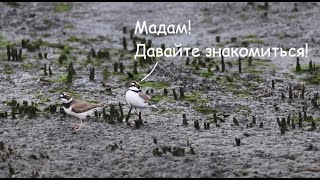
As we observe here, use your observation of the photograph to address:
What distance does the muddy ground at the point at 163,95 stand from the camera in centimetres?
1024

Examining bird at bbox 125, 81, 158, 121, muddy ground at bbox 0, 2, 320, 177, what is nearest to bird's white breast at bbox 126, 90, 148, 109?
bird at bbox 125, 81, 158, 121

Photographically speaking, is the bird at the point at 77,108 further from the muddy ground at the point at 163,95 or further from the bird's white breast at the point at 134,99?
the bird's white breast at the point at 134,99

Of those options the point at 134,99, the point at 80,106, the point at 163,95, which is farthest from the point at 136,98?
the point at 163,95

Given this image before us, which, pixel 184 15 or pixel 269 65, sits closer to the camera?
pixel 269 65

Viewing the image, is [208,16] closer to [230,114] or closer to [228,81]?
[228,81]

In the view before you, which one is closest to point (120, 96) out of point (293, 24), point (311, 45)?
point (311, 45)

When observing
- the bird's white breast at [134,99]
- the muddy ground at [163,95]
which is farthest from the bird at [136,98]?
the muddy ground at [163,95]

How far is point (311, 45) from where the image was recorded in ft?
57.6

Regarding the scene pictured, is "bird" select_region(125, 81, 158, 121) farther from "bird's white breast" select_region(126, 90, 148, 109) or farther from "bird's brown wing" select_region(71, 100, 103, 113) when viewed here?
"bird's brown wing" select_region(71, 100, 103, 113)

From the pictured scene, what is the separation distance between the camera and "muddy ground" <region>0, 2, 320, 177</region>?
10.2 m

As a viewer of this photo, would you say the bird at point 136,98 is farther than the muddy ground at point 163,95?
Yes

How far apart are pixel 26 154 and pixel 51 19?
10902 mm

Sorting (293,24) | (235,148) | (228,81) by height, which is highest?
(293,24)

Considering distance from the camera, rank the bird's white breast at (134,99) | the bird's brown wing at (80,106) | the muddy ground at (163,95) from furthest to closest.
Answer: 1. the bird's white breast at (134,99)
2. the bird's brown wing at (80,106)
3. the muddy ground at (163,95)
